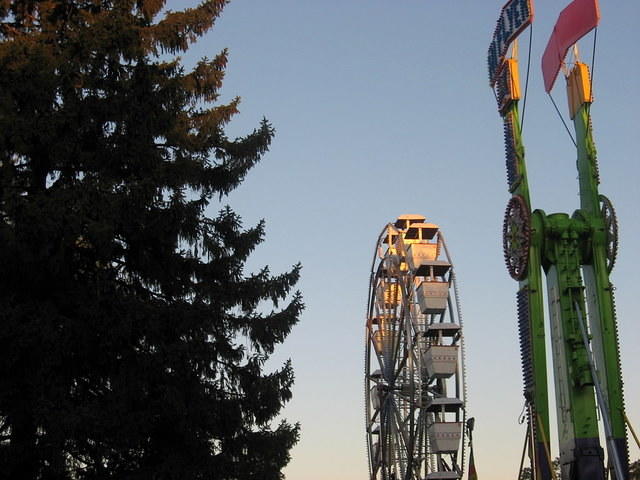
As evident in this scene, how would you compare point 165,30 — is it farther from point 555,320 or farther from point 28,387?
point 555,320

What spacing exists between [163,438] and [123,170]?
3.89 m

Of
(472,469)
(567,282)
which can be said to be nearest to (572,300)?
(567,282)

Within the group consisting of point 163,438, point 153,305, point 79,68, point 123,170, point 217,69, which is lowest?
point 163,438

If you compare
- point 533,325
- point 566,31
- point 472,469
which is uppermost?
point 566,31

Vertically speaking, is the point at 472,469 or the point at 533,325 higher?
the point at 533,325

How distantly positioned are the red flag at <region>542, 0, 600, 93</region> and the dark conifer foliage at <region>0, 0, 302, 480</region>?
10.4 m

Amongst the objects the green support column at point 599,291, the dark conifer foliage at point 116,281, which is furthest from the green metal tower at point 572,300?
the dark conifer foliage at point 116,281

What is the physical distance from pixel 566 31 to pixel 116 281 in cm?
1374

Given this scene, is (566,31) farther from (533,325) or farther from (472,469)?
(472,469)

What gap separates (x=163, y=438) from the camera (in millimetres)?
13664

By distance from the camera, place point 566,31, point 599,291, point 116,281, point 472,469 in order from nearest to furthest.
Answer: point 116,281
point 599,291
point 566,31
point 472,469

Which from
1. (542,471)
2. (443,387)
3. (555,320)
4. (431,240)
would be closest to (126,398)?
(542,471)

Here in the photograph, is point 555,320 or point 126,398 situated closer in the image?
point 126,398

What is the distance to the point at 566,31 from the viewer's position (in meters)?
23.3
